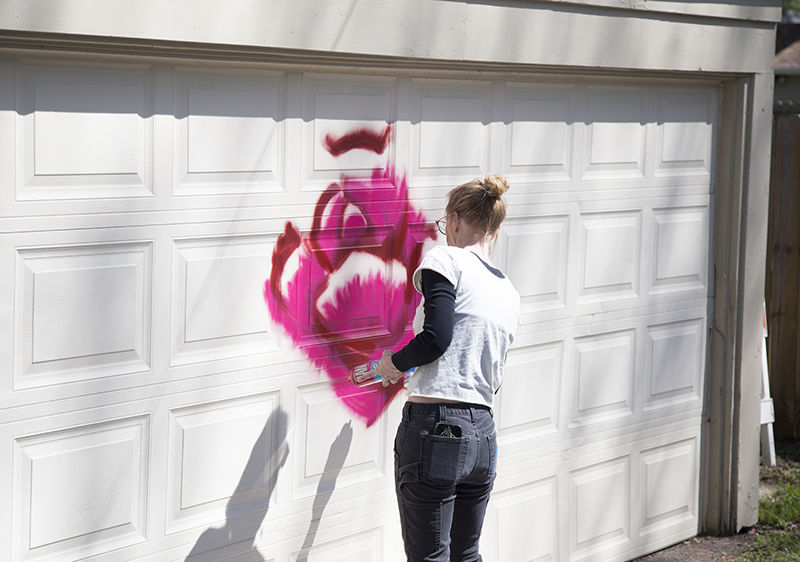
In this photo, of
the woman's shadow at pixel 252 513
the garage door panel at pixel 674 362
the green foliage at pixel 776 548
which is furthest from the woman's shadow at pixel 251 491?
the green foliage at pixel 776 548

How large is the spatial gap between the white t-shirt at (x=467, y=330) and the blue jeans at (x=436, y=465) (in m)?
0.07

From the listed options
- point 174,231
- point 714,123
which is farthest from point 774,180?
point 174,231

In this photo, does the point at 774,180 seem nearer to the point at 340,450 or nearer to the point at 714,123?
the point at 714,123

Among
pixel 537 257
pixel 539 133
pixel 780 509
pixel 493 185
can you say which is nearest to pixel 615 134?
pixel 539 133

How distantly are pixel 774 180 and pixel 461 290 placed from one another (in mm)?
4648

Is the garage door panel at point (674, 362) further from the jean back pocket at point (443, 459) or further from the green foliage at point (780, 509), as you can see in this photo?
the jean back pocket at point (443, 459)

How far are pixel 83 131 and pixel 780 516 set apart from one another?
459 cm

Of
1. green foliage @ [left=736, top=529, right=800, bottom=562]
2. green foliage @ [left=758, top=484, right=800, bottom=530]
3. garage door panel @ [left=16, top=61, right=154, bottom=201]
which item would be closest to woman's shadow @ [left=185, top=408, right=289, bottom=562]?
garage door panel @ [left=16, top=61, right=154, bottom=201]

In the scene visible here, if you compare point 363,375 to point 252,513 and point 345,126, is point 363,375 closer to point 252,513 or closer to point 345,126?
point 252,513

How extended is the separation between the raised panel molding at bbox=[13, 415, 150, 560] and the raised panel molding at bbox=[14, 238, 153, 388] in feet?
0.66

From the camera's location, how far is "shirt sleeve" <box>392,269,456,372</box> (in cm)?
288

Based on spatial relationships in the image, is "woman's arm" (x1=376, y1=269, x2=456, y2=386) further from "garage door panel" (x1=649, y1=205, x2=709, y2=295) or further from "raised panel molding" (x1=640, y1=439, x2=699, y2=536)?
"raised panel molding" (x1=640, y1=439, x2=699, y2=536)

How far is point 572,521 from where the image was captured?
14.9ft

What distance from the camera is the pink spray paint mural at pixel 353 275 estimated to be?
340cm
